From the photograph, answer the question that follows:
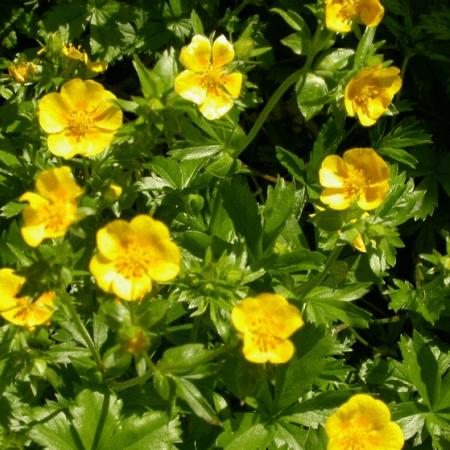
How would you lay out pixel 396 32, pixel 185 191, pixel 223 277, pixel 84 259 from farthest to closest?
pixel 396 32
pixel 185 191
pixel 223 277
pixel 84 259

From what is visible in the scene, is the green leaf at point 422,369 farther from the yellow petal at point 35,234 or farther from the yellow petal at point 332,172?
the yellow petal at point 35,234

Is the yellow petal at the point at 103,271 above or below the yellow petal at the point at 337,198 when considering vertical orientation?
above

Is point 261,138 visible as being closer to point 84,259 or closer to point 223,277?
point 223,277

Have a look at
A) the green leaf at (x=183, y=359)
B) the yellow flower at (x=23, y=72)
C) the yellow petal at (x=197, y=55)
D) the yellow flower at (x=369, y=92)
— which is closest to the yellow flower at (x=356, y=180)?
the yellow flower at (x=369, y=92)

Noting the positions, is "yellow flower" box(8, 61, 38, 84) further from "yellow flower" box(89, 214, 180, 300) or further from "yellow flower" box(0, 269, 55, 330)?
"yellow flower" box(89, 214, 180, 300)

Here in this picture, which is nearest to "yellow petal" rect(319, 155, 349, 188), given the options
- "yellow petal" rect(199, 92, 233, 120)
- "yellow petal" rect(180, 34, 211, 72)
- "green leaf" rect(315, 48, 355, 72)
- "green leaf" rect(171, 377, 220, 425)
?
"green leaf" rect(315, 48, 355, 72)

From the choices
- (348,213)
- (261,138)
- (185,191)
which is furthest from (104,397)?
(261,138)
